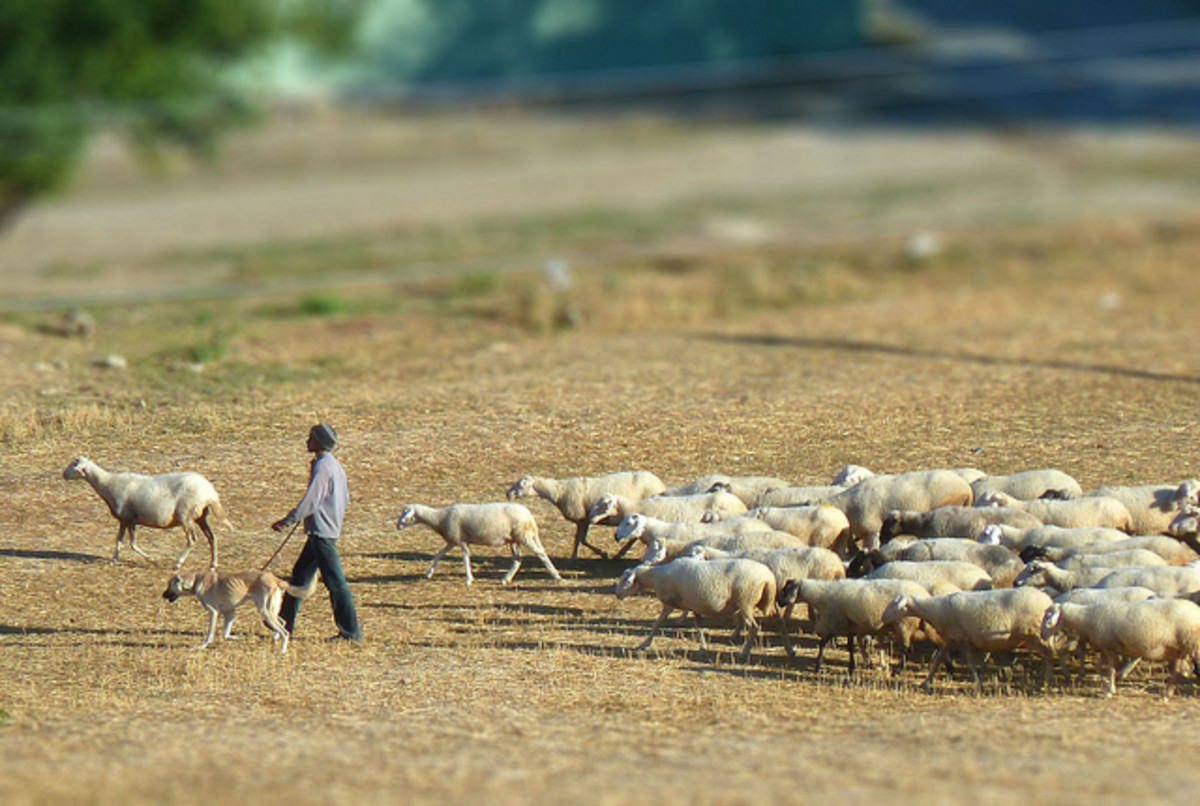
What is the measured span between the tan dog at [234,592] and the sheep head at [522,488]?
259 cm

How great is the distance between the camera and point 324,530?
12.7 metres

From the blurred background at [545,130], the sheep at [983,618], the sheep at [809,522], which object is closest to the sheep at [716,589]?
the sheep at [983,618]

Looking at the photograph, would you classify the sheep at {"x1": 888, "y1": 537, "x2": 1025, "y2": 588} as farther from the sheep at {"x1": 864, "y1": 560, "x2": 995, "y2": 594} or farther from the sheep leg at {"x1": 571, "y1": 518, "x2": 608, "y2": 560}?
the sheep leg at {"x1": 571, "y1": 518, "x2": 608, "y2": 560}

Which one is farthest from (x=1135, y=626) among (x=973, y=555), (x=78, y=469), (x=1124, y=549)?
(x=78, y=469)

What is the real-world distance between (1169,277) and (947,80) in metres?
19.2

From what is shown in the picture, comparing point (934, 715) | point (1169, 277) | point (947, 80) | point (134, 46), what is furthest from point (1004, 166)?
point (934, 715)

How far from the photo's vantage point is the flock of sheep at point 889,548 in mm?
11555

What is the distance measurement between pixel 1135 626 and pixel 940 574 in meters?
1.58

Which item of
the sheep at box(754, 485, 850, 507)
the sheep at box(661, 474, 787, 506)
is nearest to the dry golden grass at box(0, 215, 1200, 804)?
the sheep at box(661, 474, 787, 506)

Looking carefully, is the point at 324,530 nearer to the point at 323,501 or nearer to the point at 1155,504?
the point at 323,501

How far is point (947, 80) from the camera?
44438 millimetres

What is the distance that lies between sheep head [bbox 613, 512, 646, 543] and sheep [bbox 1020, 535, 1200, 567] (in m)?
3.14

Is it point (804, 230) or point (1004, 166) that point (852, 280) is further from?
point (1004, 166)

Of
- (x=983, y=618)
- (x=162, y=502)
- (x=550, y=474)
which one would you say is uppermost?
(x=550, y=474)
